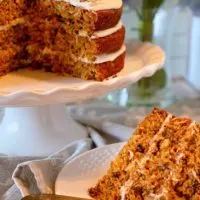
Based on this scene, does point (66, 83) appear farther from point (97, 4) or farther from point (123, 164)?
point (123, 164)

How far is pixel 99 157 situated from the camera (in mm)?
1322

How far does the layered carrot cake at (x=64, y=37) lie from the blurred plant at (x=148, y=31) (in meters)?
0.32

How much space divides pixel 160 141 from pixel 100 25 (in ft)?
1.32

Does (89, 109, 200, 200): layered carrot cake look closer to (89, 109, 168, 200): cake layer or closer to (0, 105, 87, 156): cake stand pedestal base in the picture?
(89, 109, 168, 200): cake layer

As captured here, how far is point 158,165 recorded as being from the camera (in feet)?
3.72

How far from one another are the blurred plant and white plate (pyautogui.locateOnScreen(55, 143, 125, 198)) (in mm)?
585

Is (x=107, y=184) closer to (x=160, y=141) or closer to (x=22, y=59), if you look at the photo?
(x=160, y=141)

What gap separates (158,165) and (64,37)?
544mm

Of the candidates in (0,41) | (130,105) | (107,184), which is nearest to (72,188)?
(107,184)

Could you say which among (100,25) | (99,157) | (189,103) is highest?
(100,25)

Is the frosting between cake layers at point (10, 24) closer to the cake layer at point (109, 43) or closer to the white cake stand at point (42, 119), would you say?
the white cake stand at point (42, 119)

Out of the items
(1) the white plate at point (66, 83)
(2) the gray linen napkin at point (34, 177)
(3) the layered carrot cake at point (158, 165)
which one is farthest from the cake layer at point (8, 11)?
(3) the layered carrot cake at point (158, 165)

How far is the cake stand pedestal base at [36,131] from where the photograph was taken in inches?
59.2

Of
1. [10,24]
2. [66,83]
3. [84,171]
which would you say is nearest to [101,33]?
[66,83]
